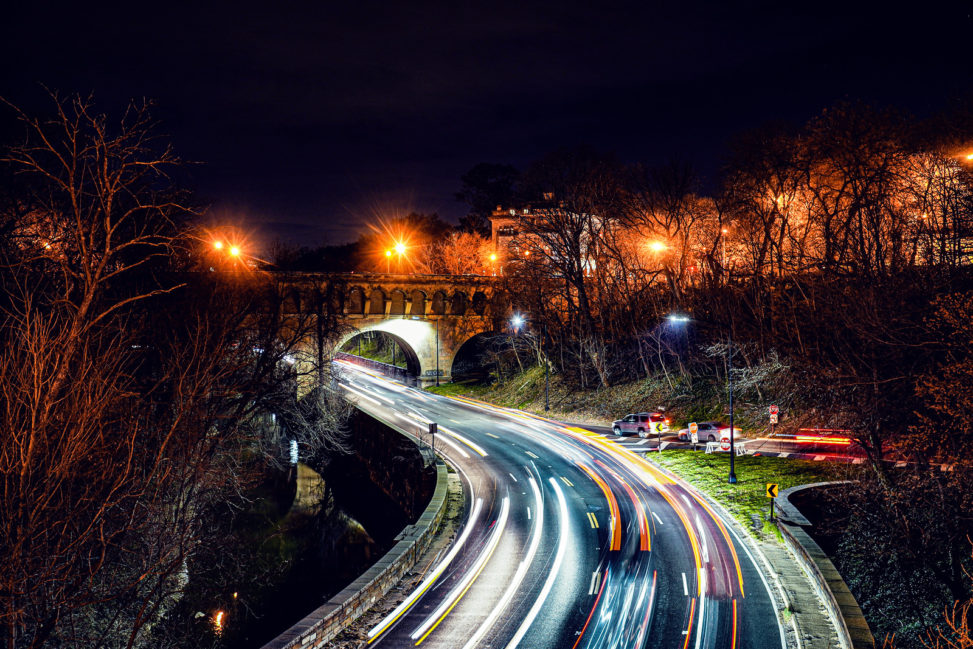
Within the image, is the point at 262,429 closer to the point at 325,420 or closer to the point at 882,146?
the point at 325,420

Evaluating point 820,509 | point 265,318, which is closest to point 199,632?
point 265,318

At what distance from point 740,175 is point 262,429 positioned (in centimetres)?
3495

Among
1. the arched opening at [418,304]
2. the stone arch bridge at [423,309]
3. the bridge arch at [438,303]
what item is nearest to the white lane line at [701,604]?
the stone arch bridge at [423,309]

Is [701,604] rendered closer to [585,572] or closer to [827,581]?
[827,581]

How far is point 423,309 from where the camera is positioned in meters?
59.5

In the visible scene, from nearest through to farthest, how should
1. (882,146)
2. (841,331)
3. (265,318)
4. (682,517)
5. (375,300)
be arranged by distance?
(682,517) < (841,331) < (265,318) < (882,146) < (375,300)

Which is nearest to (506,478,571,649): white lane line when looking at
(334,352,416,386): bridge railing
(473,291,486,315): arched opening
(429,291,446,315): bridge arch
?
(429,291,446,315): bridge arch

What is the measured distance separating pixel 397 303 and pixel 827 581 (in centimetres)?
4579

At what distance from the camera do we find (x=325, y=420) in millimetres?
33312

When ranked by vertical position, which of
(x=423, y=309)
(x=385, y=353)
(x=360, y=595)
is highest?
(x=423, y=309)

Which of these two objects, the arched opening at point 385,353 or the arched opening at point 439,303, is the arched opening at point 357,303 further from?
the arched opening at point 385,353

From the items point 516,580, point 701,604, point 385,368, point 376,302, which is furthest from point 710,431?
point 385,368

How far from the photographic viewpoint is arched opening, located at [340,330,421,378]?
226ft

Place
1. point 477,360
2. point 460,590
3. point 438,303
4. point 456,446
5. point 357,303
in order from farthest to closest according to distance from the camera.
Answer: point 477,360
point 438,303
point 357,303
point 456,446
point 460,590
